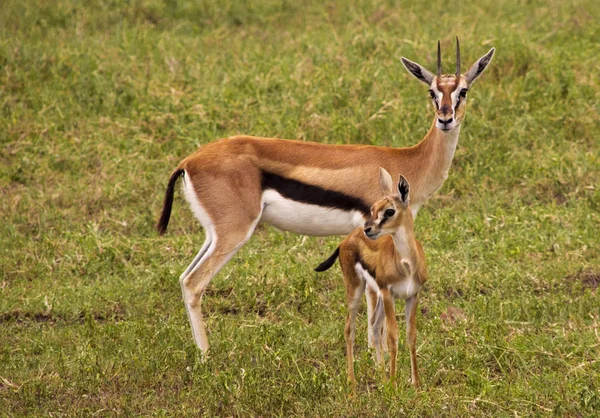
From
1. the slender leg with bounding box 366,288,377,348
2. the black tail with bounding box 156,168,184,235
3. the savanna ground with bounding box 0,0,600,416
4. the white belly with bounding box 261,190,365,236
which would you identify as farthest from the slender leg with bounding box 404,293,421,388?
the black tail with bounding box 156,168,184,235

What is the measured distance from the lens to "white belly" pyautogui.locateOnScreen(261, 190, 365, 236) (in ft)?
18.1

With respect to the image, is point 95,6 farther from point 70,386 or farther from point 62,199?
point 70,386

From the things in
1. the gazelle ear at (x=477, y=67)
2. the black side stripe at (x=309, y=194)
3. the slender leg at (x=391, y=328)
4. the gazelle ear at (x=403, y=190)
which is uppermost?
the gazelle ear at (x=477, y=67)

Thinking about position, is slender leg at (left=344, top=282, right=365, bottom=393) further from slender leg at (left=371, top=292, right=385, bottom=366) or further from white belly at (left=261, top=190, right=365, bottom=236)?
white belly at (left=261, top=190, right=365, bottom=236)

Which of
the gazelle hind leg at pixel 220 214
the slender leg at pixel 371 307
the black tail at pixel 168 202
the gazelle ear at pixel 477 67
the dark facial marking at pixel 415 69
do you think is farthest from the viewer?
the dark facial marking at pixel 415 69

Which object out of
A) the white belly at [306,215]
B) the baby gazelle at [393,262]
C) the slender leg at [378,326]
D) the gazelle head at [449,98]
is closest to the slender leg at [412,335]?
the baby gazelle at [393,262]

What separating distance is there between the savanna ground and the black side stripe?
68cm

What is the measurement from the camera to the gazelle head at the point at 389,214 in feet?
15.4

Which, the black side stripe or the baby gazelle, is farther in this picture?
the black side stripe

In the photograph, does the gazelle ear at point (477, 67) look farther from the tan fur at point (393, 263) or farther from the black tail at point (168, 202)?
the black tail at point (168, 202)

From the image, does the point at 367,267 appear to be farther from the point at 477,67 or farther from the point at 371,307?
the point at 477,67

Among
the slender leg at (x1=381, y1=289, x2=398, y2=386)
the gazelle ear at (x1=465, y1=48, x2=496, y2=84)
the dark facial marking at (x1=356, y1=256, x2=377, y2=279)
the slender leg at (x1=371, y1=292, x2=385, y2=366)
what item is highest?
the gazelle ear at (x1=465, y1=48, x2=496, y2=84)

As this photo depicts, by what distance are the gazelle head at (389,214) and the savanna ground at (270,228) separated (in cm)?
66

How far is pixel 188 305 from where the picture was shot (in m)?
5.50
